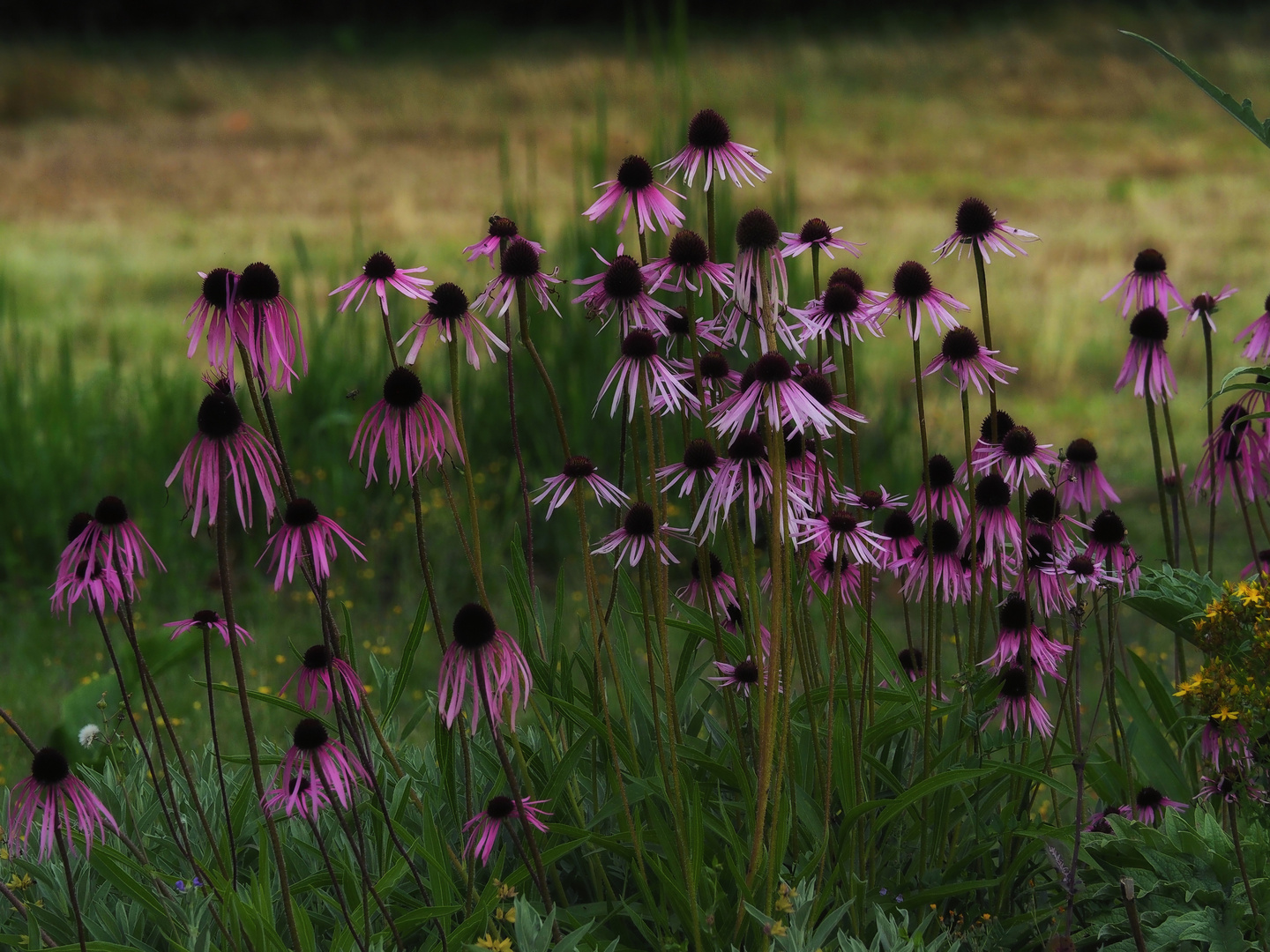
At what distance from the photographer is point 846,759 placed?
2.13 m

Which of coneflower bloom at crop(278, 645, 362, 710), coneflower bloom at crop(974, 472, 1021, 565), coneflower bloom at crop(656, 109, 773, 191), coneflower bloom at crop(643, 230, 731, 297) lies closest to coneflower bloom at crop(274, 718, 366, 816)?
coneflower bloom at crop(278, 645, 362, 710)

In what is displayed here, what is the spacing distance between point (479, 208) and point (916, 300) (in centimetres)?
916

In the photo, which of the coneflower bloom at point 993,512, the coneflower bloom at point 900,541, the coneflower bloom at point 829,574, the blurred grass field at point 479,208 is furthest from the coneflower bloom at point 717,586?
the blurred grass field at point 479,208

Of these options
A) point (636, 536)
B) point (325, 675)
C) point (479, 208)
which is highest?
point (636, 536)

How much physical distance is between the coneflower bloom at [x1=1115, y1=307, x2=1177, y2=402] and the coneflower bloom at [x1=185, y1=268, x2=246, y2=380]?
149 cm

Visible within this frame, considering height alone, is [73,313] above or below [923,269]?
below

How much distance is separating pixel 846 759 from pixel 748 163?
0.96m

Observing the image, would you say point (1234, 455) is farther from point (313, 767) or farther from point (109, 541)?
point (109, 541)

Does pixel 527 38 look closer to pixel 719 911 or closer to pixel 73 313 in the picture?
pixel 73 313

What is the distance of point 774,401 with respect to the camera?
63.5 inches

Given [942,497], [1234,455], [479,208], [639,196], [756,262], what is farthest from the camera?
[479,208]

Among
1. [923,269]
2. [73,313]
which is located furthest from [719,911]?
[73,313]

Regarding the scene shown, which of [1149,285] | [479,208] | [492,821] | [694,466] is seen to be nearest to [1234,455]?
[1149,285]

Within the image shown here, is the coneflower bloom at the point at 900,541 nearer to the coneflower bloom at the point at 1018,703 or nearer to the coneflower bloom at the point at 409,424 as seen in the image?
the coneflower bloom at the point at 1018,703
